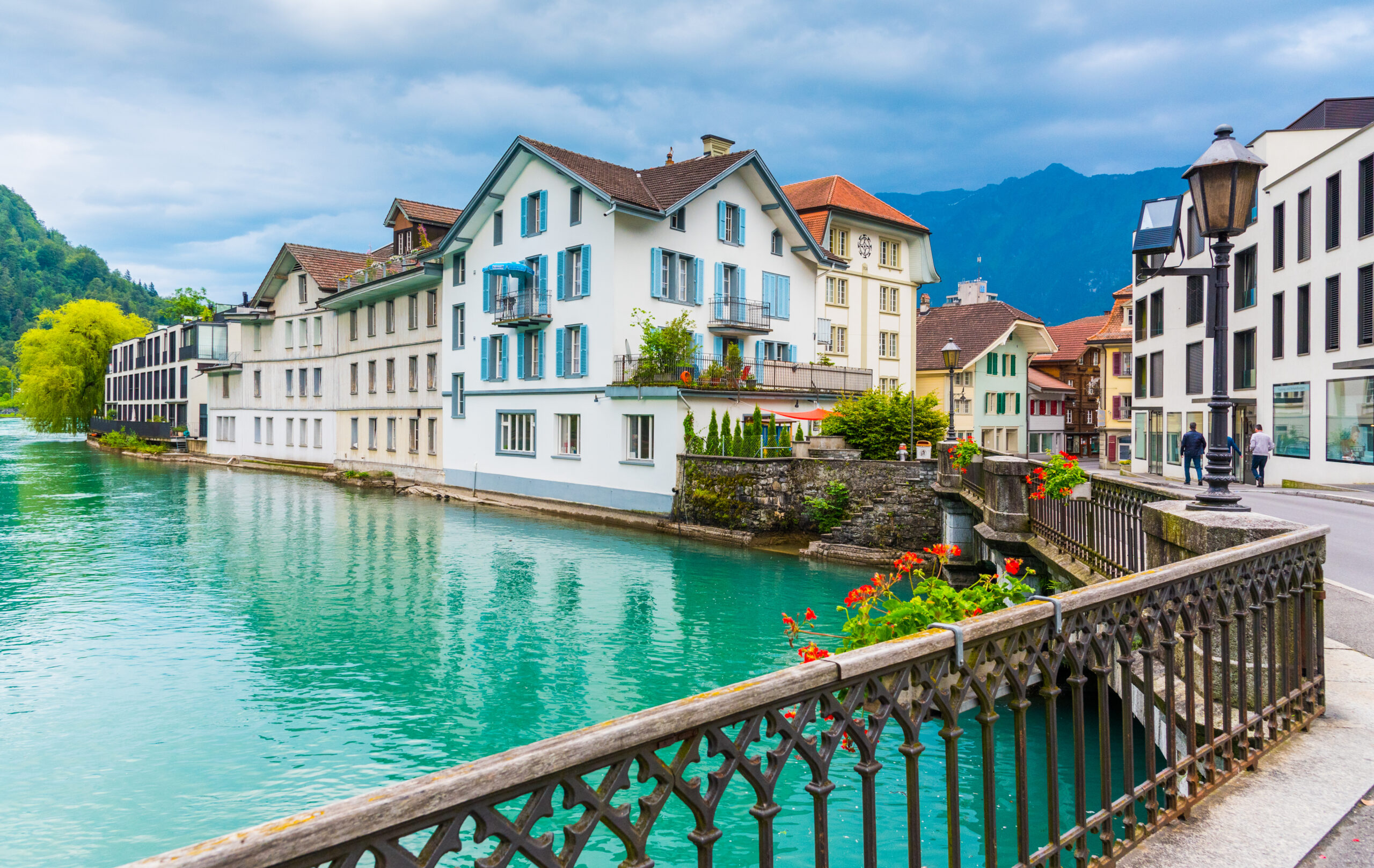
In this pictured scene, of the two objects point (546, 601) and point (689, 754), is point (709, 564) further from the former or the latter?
point (689, 754)

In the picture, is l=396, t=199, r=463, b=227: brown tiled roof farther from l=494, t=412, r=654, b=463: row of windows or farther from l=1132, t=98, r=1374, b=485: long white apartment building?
l=1132, t=98, r=1374, b=485: long white apartment building

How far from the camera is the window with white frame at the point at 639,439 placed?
2988cm

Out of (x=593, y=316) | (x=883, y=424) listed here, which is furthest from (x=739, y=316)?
(x=883, y=424)

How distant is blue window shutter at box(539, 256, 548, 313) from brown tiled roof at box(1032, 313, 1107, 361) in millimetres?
42818

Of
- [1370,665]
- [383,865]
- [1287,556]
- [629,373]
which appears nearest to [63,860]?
[383,865]

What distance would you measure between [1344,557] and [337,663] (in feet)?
47.9

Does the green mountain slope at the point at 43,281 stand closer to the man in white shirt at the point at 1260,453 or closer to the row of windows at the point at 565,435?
the row of windows at the point at 565,435

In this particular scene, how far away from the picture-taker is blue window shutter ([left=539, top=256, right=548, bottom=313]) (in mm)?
33812

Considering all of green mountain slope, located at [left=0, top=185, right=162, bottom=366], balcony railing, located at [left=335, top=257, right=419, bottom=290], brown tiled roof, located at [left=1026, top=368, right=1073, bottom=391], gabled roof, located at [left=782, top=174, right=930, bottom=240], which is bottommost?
brown tiled roof, located at [left=1026, top=368, right=1073, bottom=391]

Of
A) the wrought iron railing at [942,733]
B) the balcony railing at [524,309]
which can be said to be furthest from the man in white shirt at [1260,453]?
the balcony railing at [524,309]

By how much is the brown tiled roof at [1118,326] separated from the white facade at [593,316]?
25.5 m

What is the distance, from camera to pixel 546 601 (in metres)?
18.3

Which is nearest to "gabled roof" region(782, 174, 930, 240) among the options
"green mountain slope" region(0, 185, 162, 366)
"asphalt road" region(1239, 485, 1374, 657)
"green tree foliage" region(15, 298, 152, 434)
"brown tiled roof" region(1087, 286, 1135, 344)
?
"brown tiled roof" region(1087, 286, 1135, 344)

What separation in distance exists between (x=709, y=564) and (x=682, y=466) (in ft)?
19.4
